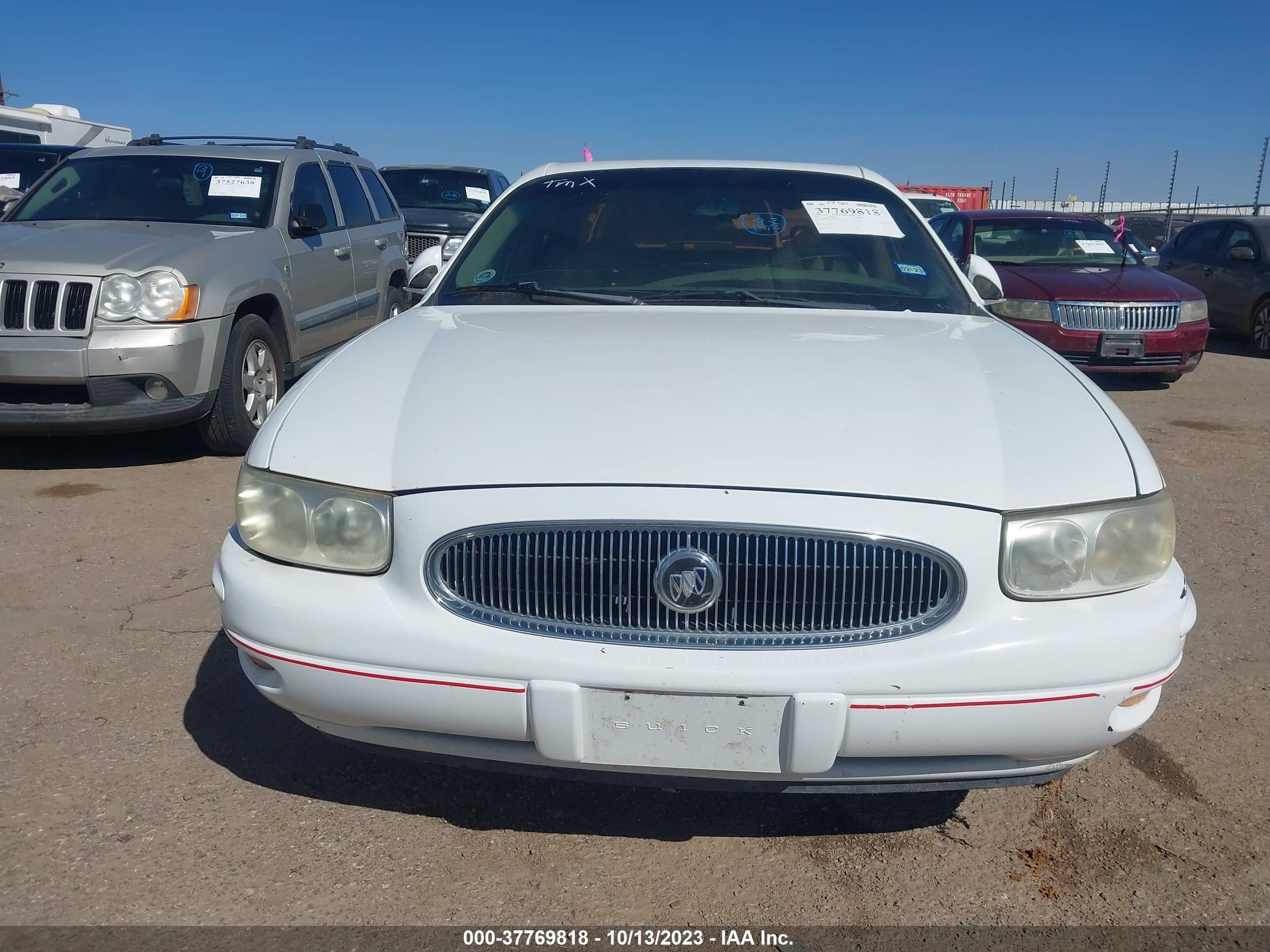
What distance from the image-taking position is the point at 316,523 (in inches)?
83.9

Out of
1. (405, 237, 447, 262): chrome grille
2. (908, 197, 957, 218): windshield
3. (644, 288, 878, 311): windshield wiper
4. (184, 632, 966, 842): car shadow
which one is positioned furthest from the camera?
(908, 197, 957, 218): windshield

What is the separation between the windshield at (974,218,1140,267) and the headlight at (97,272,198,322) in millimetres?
6995

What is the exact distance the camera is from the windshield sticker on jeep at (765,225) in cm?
350

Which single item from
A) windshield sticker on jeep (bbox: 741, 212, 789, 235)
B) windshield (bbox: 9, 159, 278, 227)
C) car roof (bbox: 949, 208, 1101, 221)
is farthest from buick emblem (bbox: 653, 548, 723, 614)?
car roof (bbox: 949, 208, 1101, 221)

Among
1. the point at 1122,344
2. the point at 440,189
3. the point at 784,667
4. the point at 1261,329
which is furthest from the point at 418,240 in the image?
the point at 784,667

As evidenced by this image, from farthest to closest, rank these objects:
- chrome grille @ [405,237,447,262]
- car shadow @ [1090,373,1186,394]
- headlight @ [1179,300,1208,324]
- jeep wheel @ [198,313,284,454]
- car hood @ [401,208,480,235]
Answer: car hood @ [401,208,480,235] < chrome grille @ [405,237,447,262] < car shadow @ [1090,373,1186,394] < headlight @ [1179,300,1208,324] < jeep wheel @ [198,313,284,454]

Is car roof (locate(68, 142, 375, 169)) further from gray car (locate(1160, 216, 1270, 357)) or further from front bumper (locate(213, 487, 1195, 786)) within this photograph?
gray car (locate(1160, 216, 1270, 357))

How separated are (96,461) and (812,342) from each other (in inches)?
178

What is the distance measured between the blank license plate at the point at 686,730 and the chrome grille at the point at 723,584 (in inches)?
4.2

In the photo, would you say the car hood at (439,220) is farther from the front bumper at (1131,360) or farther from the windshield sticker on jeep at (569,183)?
the windshield sticker on jeep at (569,183)

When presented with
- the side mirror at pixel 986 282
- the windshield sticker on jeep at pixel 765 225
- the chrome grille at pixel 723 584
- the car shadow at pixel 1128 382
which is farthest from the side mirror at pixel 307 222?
the car shadow at pixel 1128 382

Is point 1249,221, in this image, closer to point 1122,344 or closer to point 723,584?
point 1122,344

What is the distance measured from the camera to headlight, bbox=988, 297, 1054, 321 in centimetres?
848

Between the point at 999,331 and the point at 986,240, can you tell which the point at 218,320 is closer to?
the point at 999,331
